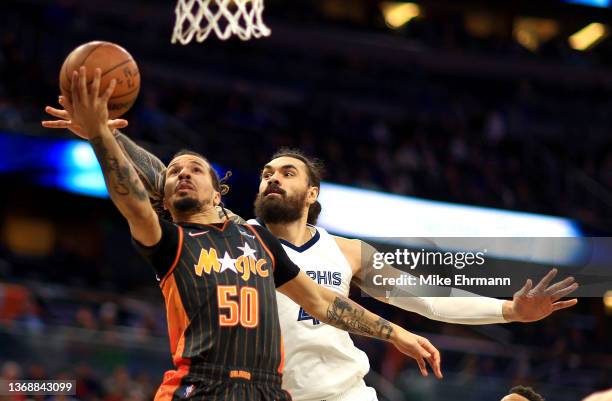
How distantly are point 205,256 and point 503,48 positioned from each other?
22.6 m

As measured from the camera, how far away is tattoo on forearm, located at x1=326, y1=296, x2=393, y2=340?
4.90 meters

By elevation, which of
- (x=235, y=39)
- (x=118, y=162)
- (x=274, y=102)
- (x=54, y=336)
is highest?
(x=235, y=39)

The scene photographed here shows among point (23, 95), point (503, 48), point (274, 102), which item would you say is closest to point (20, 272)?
point (23, 95)

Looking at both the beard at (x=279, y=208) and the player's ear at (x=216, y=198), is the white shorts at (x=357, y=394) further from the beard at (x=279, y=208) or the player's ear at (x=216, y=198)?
the player's ear at (x=216, y=198)

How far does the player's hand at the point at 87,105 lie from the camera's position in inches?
156

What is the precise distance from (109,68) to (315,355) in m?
2.03

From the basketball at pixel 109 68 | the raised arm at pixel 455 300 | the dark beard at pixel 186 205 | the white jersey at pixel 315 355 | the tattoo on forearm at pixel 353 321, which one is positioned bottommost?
the white jersey at pixel 315 355

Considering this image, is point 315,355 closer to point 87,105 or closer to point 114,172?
point 114,172

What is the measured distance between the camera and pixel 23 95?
16.2 metres

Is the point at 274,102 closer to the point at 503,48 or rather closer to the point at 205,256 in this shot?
the point at 503,48

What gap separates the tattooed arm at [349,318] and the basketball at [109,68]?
1306 mm
